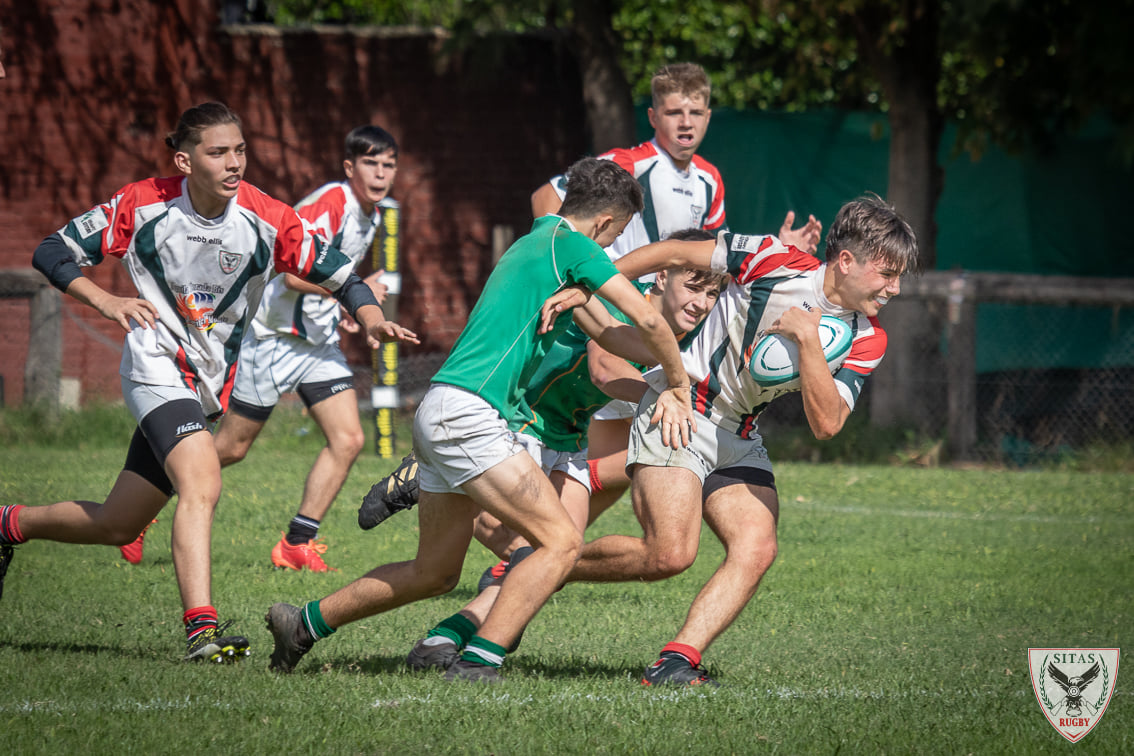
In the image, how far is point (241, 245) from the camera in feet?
17.8

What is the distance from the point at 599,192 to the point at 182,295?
6.29ft

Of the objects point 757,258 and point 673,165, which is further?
point 673,165

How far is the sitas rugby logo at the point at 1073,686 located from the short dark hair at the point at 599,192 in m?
2.20

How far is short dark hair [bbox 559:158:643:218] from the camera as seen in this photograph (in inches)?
185

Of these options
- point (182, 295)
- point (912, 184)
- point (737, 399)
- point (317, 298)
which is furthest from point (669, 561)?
point (912, 184)

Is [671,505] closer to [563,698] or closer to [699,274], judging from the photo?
[563,698]

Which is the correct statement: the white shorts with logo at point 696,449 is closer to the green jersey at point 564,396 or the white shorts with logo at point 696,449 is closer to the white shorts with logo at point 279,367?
the green jersey at point 564,396

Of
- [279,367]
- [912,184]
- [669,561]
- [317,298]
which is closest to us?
[669,561]

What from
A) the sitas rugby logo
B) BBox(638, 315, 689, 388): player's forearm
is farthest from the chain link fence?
BBox(638, 315, 689, 388): player's forearm

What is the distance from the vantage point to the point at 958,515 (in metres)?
9.16

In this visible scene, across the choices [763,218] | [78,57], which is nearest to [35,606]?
[763,218]

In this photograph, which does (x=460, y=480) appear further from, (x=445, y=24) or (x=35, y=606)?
(x=445, y=24)

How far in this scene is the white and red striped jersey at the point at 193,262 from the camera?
17.4ft

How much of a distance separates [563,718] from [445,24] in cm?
1216
